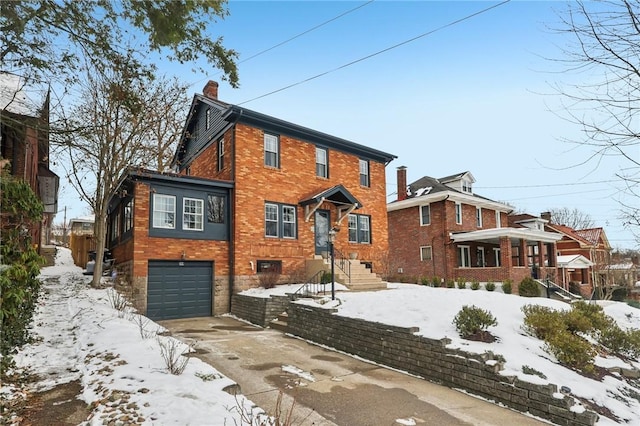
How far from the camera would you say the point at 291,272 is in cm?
1714

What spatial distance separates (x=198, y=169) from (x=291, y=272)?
8.60m

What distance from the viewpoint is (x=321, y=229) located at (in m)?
18.8

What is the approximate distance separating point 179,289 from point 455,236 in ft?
56.9

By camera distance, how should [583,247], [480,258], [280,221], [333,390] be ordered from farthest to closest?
[583,247] → [480,258] → [280,221] → [333,390]

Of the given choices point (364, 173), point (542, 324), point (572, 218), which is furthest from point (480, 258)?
point (572, 218)

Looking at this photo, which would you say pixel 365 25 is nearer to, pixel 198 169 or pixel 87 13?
pixel 87 13

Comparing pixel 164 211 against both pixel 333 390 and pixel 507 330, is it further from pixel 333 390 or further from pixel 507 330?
pixel 507 330

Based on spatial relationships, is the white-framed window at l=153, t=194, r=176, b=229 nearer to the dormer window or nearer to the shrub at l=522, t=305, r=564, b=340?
the shrub at l=522, t=305, r=564, b=340

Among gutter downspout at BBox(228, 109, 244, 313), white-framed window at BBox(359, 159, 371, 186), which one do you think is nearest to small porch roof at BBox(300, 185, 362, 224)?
white-framed window at BBox(359, 159, 371, 186)

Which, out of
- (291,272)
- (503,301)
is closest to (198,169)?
(291,272)

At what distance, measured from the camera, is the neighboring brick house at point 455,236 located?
75.9ft

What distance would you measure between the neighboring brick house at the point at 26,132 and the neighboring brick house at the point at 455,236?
19063mm

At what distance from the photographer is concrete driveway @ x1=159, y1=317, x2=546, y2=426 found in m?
5.80

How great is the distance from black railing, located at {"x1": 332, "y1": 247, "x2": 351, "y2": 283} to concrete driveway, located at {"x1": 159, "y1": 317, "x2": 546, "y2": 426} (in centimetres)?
664
